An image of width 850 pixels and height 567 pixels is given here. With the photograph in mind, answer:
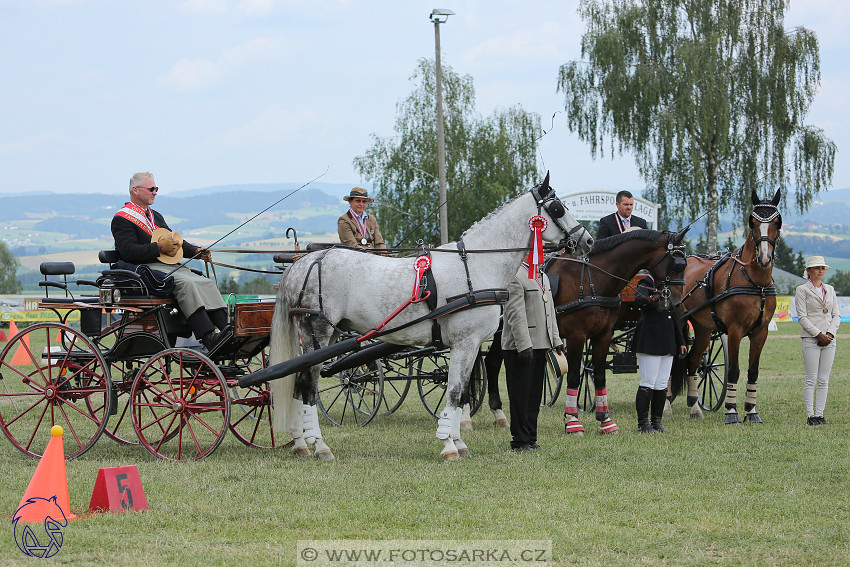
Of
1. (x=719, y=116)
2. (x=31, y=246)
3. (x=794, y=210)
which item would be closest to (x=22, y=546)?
(x=719, y=116)

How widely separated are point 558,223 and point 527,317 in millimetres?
884

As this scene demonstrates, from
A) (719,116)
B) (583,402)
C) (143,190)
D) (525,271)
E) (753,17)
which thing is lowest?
(583,402)

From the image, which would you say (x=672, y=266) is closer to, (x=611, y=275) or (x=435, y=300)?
(x=611, y=275)

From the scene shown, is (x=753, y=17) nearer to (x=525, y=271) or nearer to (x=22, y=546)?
(x=525, y=271)

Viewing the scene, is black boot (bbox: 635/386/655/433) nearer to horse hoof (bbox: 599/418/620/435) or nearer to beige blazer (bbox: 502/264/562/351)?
horse hoof (bbox: 599/418/620/435)

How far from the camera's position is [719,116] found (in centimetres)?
2825

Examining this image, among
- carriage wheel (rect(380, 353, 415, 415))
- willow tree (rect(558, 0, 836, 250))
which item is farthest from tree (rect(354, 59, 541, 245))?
carriage wheel (rect(380, 353, 415, 415))

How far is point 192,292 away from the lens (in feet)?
24.2

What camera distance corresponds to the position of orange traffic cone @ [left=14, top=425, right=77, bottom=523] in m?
5.12

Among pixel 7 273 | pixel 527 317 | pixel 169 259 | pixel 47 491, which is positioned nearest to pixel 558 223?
pixel 527 317

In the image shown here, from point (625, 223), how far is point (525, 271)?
2981 mm

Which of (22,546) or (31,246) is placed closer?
(22,546)

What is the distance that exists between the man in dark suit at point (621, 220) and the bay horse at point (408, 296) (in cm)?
280

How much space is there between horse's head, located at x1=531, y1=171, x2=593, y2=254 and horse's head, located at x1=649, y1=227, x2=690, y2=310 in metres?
1.41
